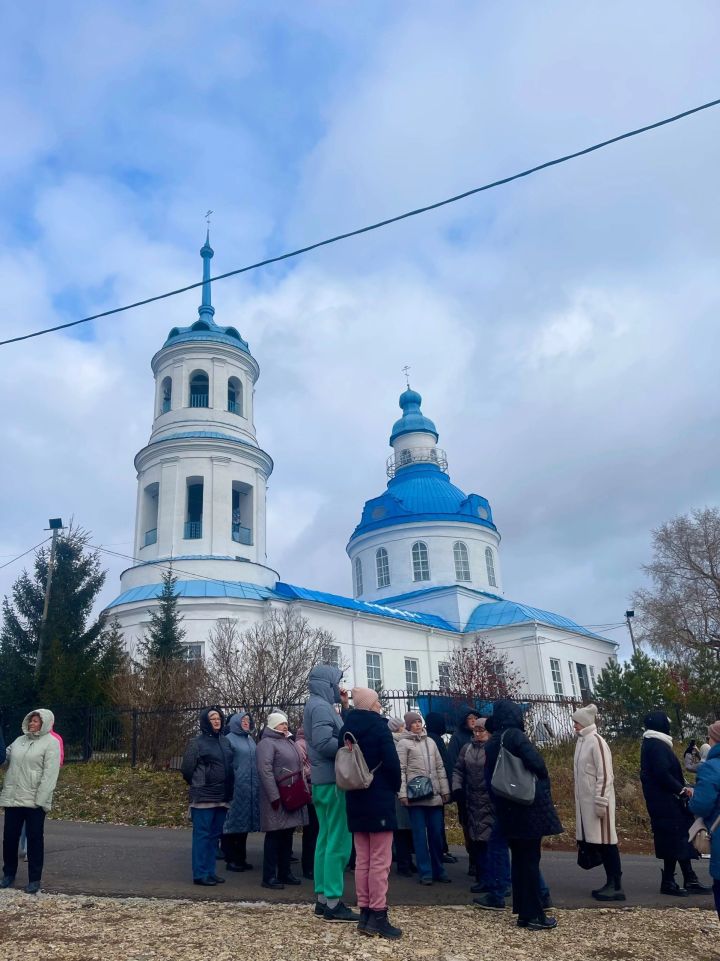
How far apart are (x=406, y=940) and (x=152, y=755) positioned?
1120 centimetres

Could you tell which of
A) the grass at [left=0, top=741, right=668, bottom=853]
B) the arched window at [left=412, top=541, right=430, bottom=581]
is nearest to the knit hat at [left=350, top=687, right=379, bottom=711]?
the grass at [left=0, top=741, right=668, bottom=853]

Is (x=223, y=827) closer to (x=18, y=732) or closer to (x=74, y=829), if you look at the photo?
(x=74, y=829)

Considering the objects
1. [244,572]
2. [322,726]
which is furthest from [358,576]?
[322,726]

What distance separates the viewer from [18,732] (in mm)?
17609

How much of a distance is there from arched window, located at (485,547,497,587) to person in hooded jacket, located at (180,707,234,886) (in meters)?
31.9

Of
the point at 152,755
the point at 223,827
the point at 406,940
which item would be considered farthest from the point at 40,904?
the point at 152,755

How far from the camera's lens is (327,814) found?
6059mm

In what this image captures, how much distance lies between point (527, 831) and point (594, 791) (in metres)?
1.39

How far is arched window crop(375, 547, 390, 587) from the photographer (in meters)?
38.9

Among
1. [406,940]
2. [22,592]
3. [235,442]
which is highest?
[235,442]

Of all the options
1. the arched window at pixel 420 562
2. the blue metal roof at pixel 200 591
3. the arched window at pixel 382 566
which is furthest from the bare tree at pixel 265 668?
the arched window at pixel 382 566

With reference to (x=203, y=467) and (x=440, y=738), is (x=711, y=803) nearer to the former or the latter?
(x=440, y=738)

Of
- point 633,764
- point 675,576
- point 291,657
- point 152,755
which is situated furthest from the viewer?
point 675,576

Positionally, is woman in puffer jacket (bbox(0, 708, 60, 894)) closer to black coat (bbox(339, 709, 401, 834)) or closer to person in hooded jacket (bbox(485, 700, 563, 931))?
black coat (bbox(339, 709, 401, 834))
